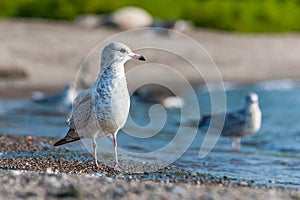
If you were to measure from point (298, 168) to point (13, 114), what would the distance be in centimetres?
644

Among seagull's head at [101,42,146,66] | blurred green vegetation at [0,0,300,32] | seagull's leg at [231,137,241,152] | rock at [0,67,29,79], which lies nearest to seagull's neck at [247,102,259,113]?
seagull's leg at [231,137,241,152]

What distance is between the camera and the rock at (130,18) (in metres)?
28.8

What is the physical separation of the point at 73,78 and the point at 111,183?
14756 mm

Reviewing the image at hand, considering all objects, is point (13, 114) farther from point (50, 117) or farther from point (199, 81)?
point (199, 81)

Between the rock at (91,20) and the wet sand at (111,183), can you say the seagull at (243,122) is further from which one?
the rock at (91,20)

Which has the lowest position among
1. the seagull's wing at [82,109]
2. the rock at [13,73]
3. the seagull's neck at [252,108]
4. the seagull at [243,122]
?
the seagull's wing at [82,109]

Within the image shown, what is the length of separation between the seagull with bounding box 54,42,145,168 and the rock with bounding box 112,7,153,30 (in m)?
20.2

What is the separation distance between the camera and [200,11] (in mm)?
31875

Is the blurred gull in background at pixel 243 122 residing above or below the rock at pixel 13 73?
below

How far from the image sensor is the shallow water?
10021 mm

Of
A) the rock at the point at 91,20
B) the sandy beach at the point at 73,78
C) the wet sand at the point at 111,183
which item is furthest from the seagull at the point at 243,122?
the rock at the point at 91,20

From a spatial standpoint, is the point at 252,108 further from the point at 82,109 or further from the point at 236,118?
the point at 82,109

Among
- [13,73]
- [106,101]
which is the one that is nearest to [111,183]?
[106,101]

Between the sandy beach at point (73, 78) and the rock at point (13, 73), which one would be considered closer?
the sandy beach at point (73, 78)
